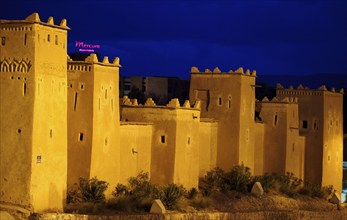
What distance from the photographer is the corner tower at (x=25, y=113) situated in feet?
109

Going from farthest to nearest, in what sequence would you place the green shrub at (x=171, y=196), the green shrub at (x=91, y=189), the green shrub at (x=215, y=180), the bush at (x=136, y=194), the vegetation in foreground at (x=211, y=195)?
the green shrub at (x=215, y=180), the green shrub at (x=171, y=196), the bush at (x=136, y=194), the vegetation in foreground at (x=211, y=195), the green shrub at (x=91, y=189)

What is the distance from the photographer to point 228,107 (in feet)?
148

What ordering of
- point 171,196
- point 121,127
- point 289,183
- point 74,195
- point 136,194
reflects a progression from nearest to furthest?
point 74,195
point 136,194
point 121,127
point 171,196
point 289,183

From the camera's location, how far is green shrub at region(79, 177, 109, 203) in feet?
119

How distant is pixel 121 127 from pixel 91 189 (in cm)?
316

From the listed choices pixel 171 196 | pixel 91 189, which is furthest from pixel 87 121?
pixel 171 196

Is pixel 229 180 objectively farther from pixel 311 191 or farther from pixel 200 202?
pixel 311 191

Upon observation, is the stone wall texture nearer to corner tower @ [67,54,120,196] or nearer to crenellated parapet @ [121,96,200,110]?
corner tower @ [67,54,120,196]

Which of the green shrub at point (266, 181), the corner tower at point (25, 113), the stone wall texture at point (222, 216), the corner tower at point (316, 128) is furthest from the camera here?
the corner tower at point (316, 128)

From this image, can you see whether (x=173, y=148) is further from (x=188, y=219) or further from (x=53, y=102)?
(x=53, y=102)

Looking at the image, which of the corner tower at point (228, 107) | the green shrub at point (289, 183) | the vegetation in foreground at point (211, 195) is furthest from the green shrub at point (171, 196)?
the green shrub at point (289, 183)

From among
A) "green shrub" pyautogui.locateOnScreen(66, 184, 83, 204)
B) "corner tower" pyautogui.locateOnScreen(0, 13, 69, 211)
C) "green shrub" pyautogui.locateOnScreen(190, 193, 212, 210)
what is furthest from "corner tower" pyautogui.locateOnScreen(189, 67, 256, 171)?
"corner tower" pyautogui.locateOnScreen(0, 13, 69, 211)

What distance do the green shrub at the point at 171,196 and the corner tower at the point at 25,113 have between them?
587 centimetres

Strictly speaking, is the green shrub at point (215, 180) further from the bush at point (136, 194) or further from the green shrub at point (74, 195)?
the green shrub at point (74, 195)
